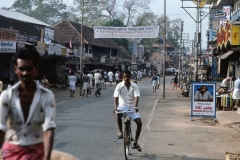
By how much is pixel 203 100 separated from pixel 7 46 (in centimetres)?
Answer: 1122

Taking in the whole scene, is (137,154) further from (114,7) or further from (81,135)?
(114,7)

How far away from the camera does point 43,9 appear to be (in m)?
86.0

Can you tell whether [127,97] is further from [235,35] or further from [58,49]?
[58,49]

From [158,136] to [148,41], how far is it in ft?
299

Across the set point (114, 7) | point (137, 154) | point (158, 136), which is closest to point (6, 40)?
point (158, 136)

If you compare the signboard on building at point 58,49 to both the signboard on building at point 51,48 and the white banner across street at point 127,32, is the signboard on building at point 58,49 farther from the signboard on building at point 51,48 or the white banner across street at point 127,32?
the white banner across street at point 127,32

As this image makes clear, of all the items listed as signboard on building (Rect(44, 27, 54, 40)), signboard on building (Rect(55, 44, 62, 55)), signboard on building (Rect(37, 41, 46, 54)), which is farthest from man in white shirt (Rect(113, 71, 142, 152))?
signboard on building (Rect(44, 27, 54, 40))

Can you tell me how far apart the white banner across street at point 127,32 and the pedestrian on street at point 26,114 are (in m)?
27.2

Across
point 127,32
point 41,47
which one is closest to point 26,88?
point 41,47

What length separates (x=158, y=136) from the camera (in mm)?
11805

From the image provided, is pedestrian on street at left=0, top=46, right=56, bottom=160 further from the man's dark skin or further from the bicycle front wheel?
the bicycle front wheel

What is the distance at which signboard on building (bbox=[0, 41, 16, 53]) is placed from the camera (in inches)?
851

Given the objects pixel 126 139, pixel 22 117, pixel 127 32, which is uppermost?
pixel 127 32

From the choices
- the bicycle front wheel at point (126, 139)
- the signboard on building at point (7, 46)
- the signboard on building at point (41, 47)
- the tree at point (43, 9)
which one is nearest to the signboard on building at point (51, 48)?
the signboard on building at point (41, 47)
